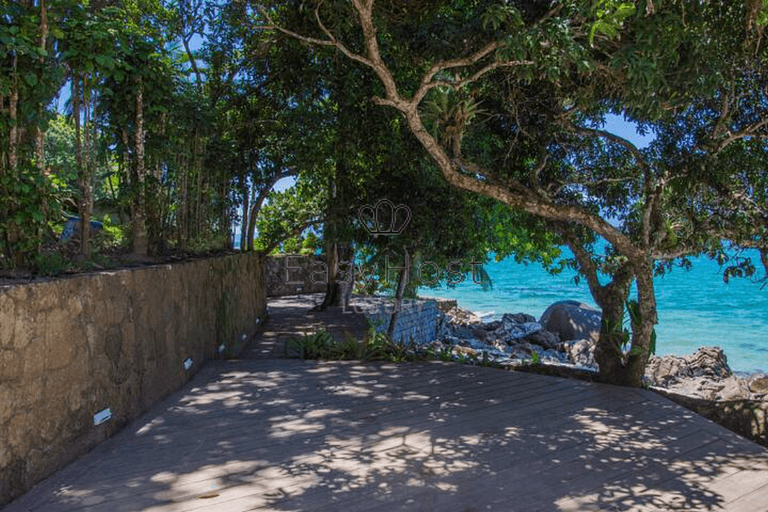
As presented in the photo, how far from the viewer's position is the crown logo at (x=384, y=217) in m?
8.84

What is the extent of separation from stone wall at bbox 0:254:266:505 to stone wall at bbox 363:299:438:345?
6.76 metres

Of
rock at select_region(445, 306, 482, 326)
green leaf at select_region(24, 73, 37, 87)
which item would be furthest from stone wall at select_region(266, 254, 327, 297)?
green leaf at select_region(24, 73, 37, 87)

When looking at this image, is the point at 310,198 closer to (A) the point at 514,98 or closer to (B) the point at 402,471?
(A) the point at 514,98

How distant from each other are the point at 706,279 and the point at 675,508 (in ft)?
169

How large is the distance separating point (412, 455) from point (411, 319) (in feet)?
33.3

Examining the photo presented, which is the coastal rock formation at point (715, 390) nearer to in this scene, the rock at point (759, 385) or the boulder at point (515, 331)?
the rock at point (759, 385)

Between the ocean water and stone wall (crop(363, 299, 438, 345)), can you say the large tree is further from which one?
the ocean water

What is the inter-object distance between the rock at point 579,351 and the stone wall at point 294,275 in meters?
6.88

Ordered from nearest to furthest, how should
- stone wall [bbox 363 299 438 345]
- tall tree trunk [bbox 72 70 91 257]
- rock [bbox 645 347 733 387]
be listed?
1. tall tree trunk [bbox 72 70 91 257]
2. rock [bbox 645 347 733 387]
3. stone wall [bbox 363 299 438 345]

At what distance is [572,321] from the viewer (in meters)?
16.1

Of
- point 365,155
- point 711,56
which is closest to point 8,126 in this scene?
point 711,56

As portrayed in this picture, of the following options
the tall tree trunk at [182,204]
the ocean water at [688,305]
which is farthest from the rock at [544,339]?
the tall tree trunk at [182,204]

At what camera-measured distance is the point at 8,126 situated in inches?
125

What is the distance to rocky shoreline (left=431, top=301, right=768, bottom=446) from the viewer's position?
4934 mm
